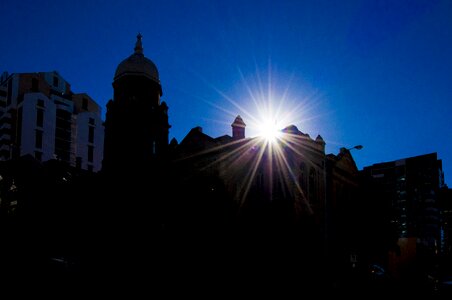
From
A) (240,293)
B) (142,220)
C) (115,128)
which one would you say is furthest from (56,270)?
(115,128)

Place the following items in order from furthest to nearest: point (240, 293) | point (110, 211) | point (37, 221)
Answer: point (37, 221), point (110, 211), point (240, 293)

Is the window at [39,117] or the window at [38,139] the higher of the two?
the window at [39,117]

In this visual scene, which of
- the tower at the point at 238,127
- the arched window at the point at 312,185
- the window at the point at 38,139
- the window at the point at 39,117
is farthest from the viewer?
the window at the point at 39,117

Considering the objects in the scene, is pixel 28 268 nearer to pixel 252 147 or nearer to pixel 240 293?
pixel 240 293

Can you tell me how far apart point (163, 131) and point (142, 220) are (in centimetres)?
849

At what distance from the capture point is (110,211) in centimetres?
3325

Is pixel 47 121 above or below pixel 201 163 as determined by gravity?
above

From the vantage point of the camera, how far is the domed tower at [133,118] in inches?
1305

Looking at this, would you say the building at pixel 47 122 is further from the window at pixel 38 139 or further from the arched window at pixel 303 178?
the arched window at pixel 303 178

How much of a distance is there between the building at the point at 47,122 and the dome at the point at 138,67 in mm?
31006

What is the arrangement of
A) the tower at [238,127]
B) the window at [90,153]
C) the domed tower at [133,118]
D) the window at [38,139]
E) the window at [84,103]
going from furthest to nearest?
the window at [84,103] < the window at [90,153] < the window at [38,139] < the domed tower at [133,118] < the tower at [238,127]

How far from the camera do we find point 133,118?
33.5 metres

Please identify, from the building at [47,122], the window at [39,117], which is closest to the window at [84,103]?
the building at [47,122]

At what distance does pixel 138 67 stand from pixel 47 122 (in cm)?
3793
